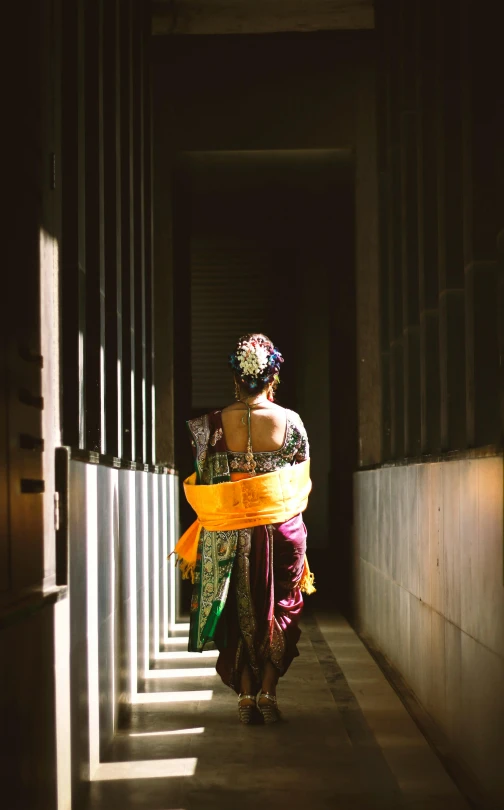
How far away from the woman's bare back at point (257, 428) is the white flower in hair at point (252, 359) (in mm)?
173

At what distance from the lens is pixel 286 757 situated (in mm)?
4758

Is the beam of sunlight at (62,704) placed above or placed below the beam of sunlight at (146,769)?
above

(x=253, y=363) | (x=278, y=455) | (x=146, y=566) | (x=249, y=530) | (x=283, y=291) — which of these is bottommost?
(x=146, y=566)

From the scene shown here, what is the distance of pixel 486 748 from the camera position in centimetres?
389

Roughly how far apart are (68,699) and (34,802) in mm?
613

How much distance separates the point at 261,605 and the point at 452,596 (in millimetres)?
1263

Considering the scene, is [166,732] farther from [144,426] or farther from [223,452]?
[144,426]

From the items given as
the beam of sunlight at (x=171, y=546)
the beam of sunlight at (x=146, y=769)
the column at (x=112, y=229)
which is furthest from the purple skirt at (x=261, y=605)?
the beam of sunlight at (x=171, y=546)

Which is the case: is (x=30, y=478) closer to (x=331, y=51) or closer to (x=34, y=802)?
(x=34, y=802)

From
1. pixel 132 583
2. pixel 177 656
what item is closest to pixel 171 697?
pixel 132 583

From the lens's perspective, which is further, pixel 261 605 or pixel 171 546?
pixel 171 546

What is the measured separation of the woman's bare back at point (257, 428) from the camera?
573 cm

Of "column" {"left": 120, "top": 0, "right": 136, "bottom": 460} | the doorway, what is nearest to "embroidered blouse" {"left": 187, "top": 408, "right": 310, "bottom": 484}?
"column" {"left": 120, "top": 0, "right": 136, "bottom": 460}

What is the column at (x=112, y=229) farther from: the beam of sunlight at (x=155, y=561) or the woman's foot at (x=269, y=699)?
the woman's foot at (x=269, y=699)
